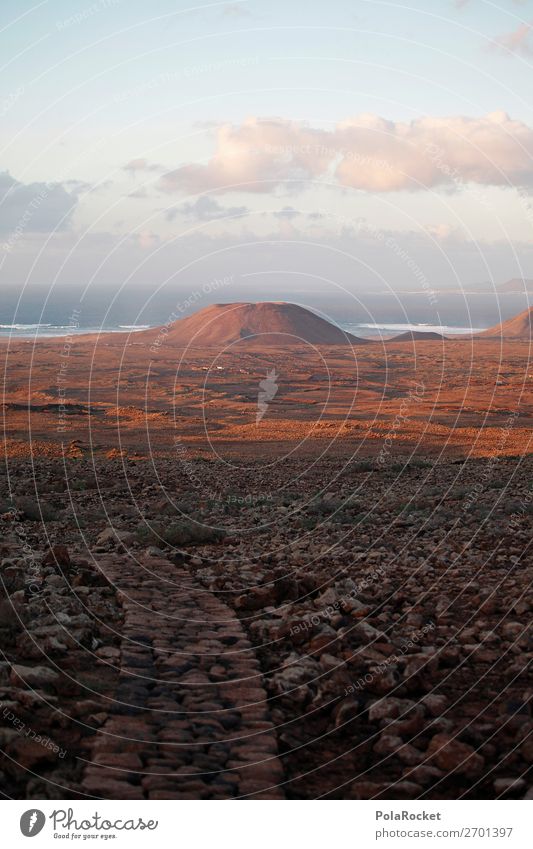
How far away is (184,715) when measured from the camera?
6.23m

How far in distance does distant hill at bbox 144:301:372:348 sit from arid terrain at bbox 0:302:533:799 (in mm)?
74323

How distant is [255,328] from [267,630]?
9009 centimetres

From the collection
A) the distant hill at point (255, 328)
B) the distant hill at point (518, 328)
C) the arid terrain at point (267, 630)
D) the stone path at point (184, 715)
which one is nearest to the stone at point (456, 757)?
the arid terrain at point (267, 630)

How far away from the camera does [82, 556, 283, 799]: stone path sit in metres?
5.29

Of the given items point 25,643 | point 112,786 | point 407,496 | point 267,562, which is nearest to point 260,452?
point 407,496

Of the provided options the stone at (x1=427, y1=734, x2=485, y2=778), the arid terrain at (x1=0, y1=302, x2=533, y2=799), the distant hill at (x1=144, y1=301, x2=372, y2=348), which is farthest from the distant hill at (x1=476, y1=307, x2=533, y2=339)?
the stone at (x1=427, y1=734, x2=485, y2=778)

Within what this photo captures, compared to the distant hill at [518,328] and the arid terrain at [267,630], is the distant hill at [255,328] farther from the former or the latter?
the arid terrain at [267,630]

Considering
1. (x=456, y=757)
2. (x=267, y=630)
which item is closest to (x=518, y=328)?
(x=267, y=630)

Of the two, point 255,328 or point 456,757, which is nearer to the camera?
point 456,757

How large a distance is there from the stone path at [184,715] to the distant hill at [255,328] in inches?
3290

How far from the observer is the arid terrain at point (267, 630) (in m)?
5.47

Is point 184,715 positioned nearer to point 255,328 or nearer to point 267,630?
point 267,630

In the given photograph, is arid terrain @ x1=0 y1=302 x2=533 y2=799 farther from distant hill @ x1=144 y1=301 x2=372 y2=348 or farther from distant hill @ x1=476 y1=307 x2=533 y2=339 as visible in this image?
distant hill @ x1=476 y1=307 x2=533 y2=339

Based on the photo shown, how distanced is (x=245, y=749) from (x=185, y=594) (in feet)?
12.3
